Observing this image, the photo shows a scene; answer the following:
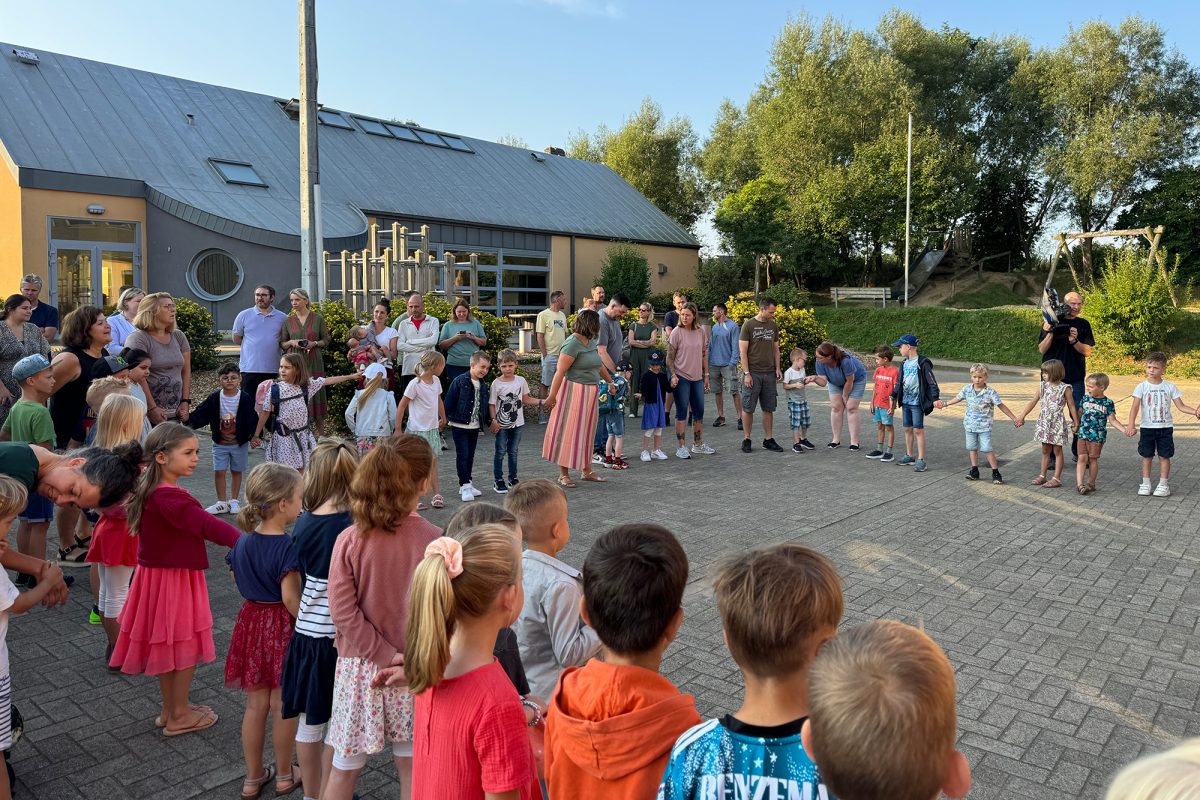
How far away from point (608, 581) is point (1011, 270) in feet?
140

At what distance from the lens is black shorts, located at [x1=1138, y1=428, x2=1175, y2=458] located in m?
8.65

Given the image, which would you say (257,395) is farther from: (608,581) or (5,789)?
(608,581)

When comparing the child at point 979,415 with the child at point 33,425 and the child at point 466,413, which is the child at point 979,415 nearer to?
the child at point 466,413

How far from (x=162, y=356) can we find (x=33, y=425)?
1.90 meters

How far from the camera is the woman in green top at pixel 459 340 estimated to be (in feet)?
36.1

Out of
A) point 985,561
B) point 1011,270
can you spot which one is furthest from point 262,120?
point 1011,270

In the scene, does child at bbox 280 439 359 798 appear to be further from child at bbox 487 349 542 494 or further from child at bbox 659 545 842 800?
child at bbox 487 349 542 494

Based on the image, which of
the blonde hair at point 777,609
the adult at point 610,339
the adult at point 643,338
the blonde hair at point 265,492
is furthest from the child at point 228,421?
the blonde hair at point 777,609

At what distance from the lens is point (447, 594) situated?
2.17m

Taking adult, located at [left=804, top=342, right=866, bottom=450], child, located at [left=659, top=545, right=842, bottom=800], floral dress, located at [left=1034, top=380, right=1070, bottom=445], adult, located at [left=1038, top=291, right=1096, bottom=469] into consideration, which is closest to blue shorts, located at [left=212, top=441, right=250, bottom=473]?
child, located at [left=659, top=545, right=842, bottom=800]

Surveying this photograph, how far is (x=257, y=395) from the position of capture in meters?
7.33

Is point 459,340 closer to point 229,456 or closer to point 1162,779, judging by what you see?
point 229,456

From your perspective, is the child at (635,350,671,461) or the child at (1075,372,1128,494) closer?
the child at (1075,372,1128,494)

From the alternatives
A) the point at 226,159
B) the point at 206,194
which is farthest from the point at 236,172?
the point at 206,194
